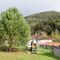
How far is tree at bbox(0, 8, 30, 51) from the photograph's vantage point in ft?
143

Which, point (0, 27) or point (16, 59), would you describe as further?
point (0, 27)

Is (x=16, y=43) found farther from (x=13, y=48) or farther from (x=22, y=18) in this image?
(x=22, y=18)

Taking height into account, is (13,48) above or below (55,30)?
below

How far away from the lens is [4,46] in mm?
46344

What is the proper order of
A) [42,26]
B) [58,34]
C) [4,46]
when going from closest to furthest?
[4,46]
[58,34]
[42,26]

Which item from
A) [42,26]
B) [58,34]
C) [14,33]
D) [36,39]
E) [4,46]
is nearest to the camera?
[14,33]

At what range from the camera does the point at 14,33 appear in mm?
43562

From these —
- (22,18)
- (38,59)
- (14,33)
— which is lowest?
(38,59)

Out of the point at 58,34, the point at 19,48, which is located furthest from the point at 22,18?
the point at 58,34

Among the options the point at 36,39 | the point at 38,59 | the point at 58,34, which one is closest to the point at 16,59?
the point at 38,59

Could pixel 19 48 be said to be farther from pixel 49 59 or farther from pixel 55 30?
pixel 55 30

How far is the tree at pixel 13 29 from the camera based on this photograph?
43.4 metres

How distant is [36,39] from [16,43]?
2123 cm

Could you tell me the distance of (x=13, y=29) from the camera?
1710 inches
